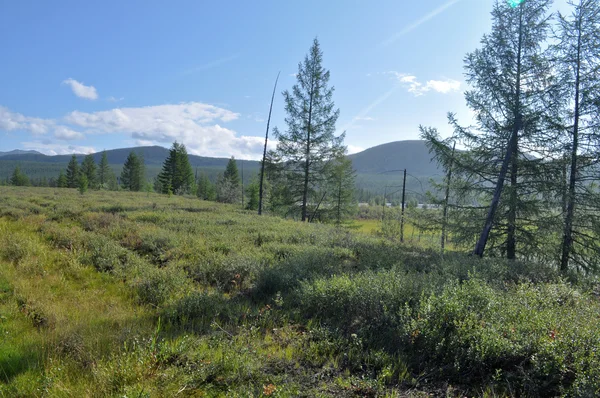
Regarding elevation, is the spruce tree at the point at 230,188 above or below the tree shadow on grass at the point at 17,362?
above

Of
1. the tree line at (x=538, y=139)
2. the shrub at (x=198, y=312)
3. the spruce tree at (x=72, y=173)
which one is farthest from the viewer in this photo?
the spruce tree at (x=72, y=173)

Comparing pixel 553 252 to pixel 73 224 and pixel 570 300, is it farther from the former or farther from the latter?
pixel 73 224

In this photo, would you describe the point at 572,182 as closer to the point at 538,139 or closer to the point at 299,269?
the point at 538,139

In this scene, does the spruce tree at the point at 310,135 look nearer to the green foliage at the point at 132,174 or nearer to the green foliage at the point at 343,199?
the green foliage at the point at 343,199

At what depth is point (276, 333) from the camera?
170 inches

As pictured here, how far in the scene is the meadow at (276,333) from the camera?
3.02 metres

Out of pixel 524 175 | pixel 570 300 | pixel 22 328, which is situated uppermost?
pixel 524 175

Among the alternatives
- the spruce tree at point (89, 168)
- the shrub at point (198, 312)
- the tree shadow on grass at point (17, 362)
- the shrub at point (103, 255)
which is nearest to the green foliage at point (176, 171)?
the spruce tree at point (89, 168)

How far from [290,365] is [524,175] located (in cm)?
1230

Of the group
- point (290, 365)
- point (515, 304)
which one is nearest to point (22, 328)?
point (290, 365)

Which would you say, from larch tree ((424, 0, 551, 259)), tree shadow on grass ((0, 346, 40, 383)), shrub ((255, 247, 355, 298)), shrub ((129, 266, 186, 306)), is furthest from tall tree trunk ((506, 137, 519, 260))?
tree shadow on grass ((0, 346, 40, 383))

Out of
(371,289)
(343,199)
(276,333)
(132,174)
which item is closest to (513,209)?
(371,289)

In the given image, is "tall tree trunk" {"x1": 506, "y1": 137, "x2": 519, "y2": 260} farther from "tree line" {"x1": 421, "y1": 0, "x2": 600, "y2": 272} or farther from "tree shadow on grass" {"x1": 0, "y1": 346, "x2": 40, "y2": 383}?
"tree shadow on grass" {"x1": 0, "y1": 346, "x2": 40, "y2": 383}

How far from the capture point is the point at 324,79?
21.4 m
